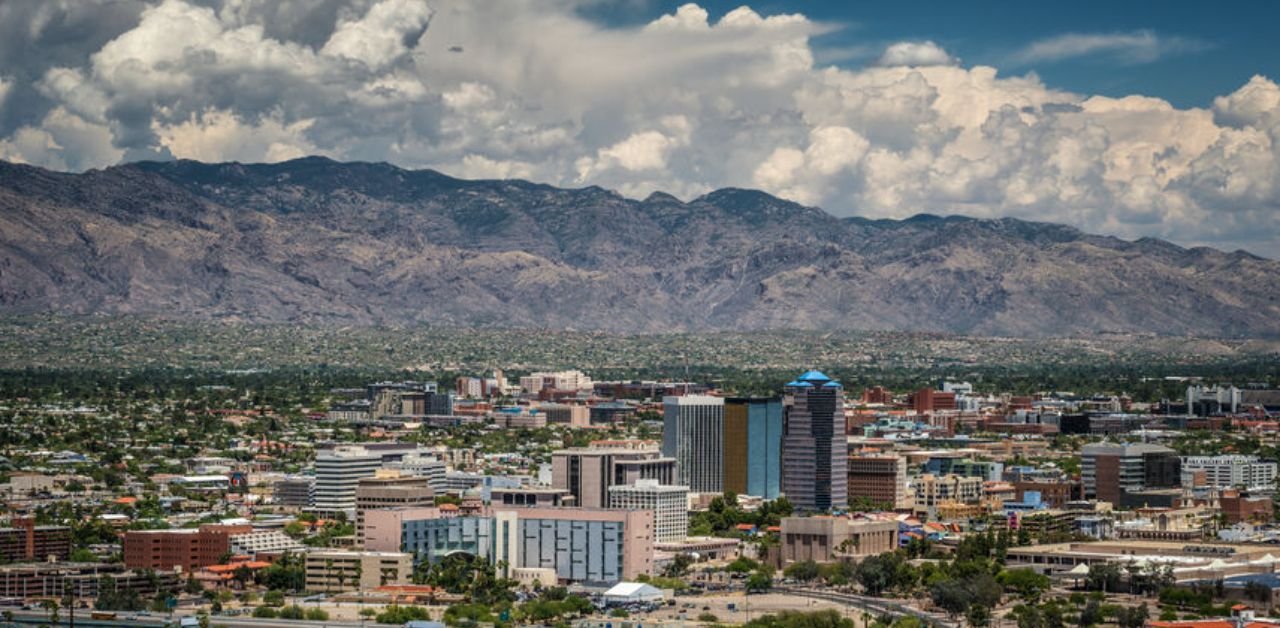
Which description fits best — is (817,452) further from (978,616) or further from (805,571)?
(978,616)

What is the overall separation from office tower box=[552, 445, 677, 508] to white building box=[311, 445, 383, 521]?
57.5 ft

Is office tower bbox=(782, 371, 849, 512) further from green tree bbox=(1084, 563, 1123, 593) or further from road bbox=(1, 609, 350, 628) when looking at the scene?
road bbox=(1, 609, 350, 628)

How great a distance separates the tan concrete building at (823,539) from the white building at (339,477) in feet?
127

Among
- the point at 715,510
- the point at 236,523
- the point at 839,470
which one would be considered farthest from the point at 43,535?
the point at 839,470

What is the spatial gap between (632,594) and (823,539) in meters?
26.9

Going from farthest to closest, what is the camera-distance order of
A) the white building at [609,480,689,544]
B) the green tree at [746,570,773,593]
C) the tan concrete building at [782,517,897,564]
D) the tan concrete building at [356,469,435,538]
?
the white building at [609,480,689,544], the tan concrete building at [356,469,435,538], the tan concrete building at [782,517,897,564], the green tree at [746,570,773,593]

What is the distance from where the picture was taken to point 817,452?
196000 mm

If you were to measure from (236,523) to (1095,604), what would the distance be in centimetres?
5876

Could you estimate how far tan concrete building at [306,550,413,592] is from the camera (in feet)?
482

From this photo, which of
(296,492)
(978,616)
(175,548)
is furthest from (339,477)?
(978,616)

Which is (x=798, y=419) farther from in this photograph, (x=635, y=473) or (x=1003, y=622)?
(x=1003, y=622)

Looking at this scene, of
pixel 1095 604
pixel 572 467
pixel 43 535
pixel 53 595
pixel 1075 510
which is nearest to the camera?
pixel 1095 604

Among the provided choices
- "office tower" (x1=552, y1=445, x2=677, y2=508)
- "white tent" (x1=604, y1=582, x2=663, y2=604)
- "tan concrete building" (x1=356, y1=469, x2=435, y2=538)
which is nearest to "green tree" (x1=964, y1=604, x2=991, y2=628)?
"white tent" (x1=604, y1=582, x2=663, y2=604)

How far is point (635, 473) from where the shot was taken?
179 metres
